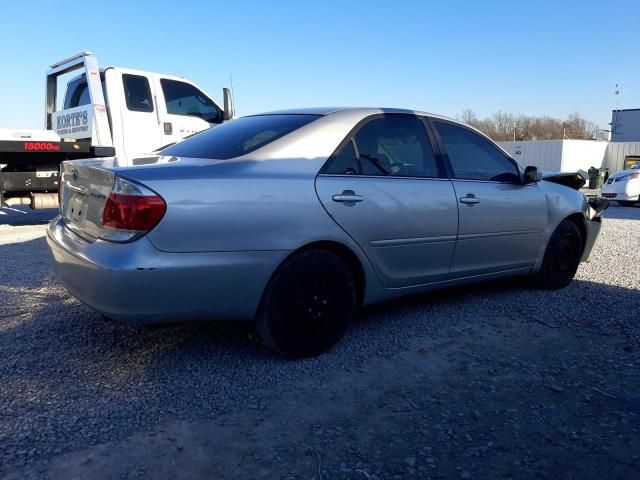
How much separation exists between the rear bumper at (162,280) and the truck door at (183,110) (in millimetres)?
6340

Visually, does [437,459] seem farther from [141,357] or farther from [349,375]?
[141,357]

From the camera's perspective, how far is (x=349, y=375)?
122 inches

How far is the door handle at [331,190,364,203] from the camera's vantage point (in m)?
3.29

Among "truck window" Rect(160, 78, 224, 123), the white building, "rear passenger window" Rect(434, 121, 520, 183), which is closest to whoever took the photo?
"rear passenger window" Rect(434, 121, 520, 183)

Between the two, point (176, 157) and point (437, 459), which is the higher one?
point (176, 157)

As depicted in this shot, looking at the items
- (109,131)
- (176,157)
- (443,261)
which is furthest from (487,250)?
(109,131)

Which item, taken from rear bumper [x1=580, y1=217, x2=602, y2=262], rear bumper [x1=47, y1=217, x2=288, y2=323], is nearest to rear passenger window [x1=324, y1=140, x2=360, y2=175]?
rear bumper [x1=47, y1=217, x2=288, y2=323]

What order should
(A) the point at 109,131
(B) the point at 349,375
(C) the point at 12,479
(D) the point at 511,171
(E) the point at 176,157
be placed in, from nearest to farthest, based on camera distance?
(C) the point at 12,479, (B) the point at 349,375, (E) the point at 176,157, (D) the point at 511,171, (A) the point at 109,131

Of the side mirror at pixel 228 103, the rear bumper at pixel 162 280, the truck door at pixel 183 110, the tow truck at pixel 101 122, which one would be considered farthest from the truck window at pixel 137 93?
the rear bumper at pixel 162 280

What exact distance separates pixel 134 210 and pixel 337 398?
1.41m

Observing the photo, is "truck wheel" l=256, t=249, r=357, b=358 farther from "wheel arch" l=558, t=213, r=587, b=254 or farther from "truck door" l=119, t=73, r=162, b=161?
"truck door" l=119, t=73, r=162, b=161

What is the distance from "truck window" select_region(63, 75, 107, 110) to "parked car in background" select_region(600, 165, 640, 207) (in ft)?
46.6

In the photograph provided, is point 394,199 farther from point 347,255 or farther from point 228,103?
point 228,103

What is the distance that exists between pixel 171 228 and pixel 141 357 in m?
1.01
